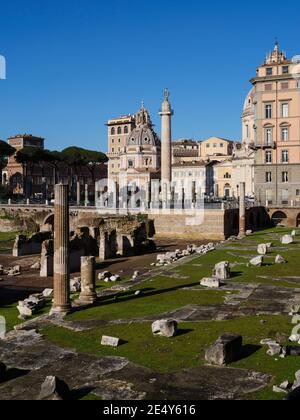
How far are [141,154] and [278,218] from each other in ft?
199

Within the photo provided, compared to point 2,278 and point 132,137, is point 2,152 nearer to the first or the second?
point 132,137

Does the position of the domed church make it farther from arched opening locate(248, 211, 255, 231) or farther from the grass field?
the grass field

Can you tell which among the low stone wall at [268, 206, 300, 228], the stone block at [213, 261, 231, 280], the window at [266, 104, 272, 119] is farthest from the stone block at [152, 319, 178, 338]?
the window at [266, 104, 272, 119]

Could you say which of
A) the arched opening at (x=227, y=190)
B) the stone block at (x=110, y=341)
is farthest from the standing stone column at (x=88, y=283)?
the arched opening at (x=227, y=190)

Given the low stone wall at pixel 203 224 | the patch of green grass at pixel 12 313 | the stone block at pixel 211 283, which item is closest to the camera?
the patch of green grass at pixel 12 313

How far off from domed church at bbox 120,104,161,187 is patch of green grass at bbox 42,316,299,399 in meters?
92.9

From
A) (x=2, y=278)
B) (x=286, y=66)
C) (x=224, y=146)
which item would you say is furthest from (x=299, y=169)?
(x=224, y=146)

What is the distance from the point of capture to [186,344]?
48.7ft

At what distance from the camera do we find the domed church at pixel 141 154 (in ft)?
364

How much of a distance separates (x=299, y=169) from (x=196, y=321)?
4516 centimetres

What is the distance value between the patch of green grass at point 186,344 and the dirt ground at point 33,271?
8.15 m

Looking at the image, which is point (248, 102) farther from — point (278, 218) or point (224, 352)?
point (224, 352)

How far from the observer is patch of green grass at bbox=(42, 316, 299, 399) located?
1302 centimetres

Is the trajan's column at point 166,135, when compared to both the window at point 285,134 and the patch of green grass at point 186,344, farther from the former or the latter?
the patch of green grass at point 186,344
